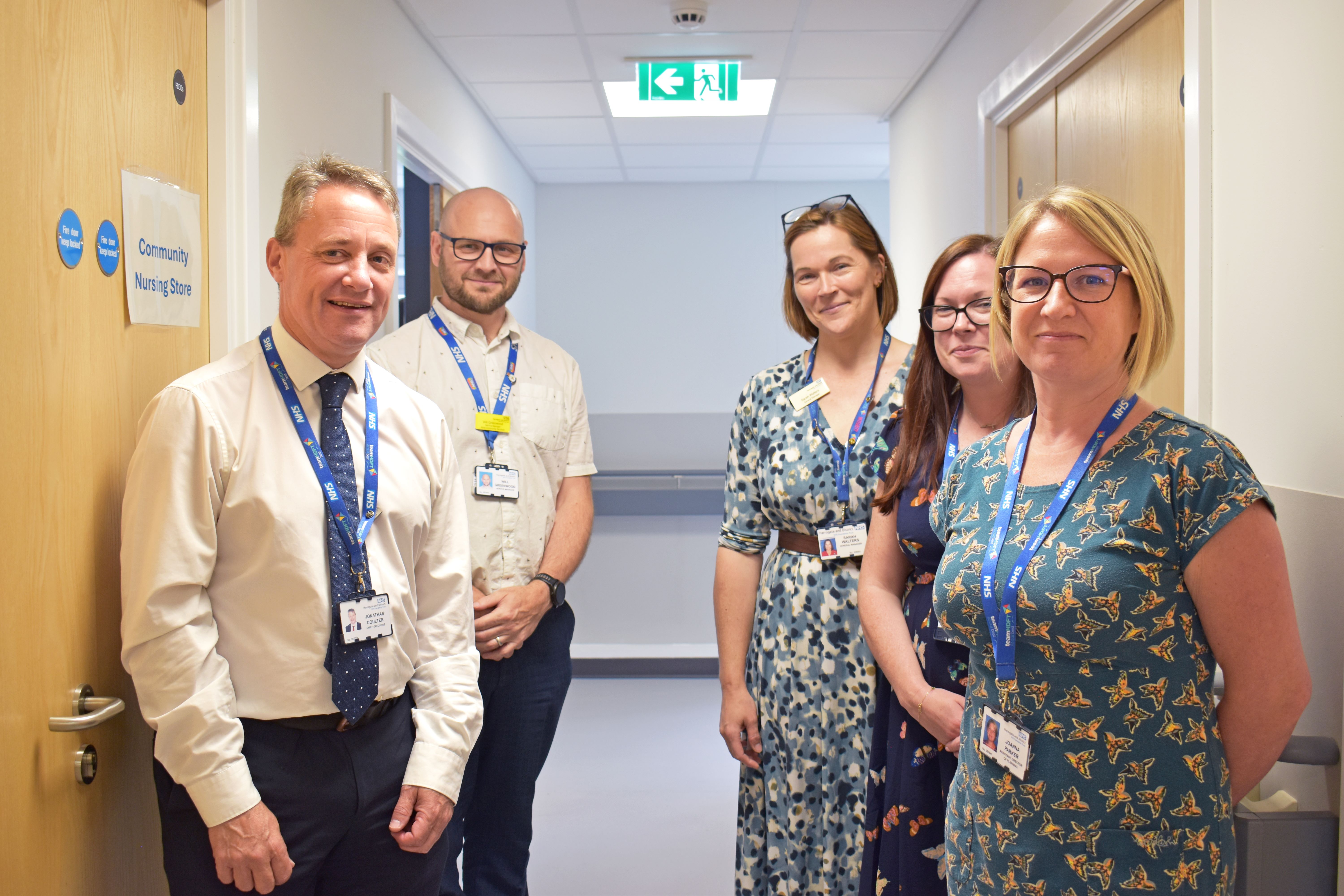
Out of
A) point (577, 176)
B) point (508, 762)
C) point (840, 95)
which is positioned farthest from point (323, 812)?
point (577, 176)

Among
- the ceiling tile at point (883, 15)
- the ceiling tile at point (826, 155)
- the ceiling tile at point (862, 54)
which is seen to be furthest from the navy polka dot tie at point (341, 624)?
the ceiling tile at point (826, 155)

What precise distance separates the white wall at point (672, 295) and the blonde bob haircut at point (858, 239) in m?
4.32

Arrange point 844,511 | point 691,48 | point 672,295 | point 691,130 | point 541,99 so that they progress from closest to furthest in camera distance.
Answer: point 844,511, point 691,48, point 541,99, point 691,130, point 672,295

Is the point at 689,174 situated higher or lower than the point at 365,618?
higher

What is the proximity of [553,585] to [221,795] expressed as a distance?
0.99 metres

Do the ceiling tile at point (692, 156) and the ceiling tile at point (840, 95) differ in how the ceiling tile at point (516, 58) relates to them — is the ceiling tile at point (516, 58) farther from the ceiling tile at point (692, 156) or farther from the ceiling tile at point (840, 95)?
the ceiling tile at point (692, 156)

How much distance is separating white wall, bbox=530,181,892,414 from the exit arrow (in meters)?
2.22

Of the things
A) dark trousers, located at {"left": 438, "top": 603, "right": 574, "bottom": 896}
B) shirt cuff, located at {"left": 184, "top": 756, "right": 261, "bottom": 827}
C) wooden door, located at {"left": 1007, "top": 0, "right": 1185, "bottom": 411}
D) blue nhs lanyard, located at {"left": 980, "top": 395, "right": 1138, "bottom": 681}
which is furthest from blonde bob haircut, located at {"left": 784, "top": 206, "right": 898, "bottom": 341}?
shirt cuff, located at {"left": 184, "top": 756, "right": 261, "bottom": 827}

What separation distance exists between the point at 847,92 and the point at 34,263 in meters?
4.12

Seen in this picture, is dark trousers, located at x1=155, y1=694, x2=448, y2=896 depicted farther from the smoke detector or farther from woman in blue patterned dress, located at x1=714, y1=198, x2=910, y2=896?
the smoke detector

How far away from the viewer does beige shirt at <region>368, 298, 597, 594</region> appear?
2.16 meters

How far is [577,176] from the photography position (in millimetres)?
6273

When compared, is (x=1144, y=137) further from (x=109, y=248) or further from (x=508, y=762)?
(x=109, y=248)

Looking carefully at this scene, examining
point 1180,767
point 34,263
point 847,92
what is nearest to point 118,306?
point 34,263
